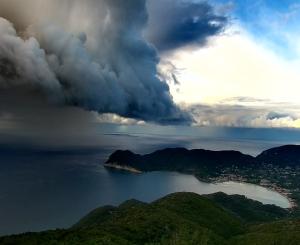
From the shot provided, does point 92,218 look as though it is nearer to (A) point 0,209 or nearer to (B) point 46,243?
(A) point 0,209

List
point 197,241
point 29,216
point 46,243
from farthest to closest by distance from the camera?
point 29,216 → point 197,241 → point 46,243

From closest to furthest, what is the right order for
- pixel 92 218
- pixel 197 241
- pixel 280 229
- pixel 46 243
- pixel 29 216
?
pixel 46 243 < pixel 197 241 < pixel 280 229 < pixel 92 218 < pixel 29 216

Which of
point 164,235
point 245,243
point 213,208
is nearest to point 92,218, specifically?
point 213,208

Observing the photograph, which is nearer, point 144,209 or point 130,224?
point 130,224

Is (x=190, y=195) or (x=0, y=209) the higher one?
(x=190, y=195)

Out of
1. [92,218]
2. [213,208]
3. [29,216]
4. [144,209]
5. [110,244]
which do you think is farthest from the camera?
[29,216]

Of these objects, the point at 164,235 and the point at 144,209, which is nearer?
the point at 164,235

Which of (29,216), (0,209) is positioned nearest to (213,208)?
(29,216)

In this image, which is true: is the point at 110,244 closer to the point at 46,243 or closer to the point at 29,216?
the point at 46,243

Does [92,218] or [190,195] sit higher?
[190,195]
